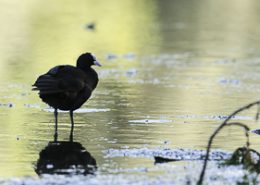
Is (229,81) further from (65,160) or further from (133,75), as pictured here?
(65,160)

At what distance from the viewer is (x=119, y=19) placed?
1253 inches

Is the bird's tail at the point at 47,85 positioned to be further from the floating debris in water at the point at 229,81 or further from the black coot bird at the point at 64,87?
the floating debris in water at the point at 229,81

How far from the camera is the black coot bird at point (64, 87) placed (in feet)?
37.5

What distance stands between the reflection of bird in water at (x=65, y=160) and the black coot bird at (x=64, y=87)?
0.64 metres

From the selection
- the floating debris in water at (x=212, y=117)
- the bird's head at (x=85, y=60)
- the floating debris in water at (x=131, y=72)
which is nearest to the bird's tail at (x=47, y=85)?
the bird's head at (x=85, y=60)

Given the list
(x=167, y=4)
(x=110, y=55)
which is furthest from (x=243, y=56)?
(x=167, y=4)

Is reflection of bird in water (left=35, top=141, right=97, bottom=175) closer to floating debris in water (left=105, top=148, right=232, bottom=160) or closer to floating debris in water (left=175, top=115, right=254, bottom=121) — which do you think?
floating debris in water (left=105, top=148, right=232, bottom=160)

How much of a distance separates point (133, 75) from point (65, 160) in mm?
8441

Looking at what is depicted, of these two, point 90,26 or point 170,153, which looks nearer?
point 170,153

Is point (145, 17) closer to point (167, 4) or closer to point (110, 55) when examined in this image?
point (167, 4)

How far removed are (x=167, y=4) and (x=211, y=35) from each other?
37.1 feet

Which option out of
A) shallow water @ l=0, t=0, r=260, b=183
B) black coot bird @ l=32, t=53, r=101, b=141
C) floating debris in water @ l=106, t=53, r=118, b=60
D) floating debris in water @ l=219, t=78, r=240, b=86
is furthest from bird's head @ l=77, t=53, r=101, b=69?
floating debris in water @ l=106, t=53, r=118, b=60

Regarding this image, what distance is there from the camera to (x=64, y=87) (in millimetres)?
11531

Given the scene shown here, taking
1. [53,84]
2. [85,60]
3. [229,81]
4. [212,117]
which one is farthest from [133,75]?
[53,84]
